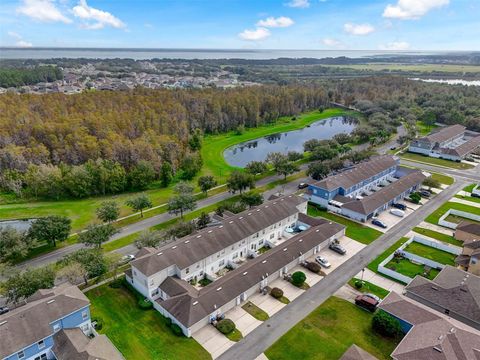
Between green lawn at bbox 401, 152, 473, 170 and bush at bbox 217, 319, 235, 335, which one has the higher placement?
green lawn at bbox 401, 152, 473, 170

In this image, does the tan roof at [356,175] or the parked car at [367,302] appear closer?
the parked car at [367,302]

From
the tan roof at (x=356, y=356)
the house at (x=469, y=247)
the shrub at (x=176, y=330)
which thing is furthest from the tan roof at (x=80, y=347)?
the house at (x=469, y=247)

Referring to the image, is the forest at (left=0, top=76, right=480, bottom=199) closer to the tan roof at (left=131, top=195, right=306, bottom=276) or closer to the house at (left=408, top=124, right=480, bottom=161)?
the house at (left=408, top=124, right=480, bottom=161)

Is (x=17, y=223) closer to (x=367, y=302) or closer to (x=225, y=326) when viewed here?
(x=225, y=326)

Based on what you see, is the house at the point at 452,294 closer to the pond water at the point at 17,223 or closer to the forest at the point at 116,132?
the forest at the point at 116,132

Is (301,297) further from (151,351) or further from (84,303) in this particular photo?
(84,303)

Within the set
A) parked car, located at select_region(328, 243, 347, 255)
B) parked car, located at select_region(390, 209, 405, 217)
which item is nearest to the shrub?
parked car, located at select_region(328, 243, 347, 255)

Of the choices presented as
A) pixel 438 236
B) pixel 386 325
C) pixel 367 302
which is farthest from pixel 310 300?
pixel 438 236
